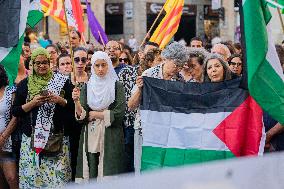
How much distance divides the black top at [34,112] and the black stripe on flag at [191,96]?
2.74 feet

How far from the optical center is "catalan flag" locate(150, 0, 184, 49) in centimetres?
1055

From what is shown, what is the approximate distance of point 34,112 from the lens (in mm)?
6484

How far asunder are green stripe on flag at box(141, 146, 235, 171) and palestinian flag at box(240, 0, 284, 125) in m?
0.64

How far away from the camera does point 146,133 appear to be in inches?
235

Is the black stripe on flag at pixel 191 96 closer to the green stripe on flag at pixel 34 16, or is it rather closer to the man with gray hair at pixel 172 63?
the man with gray hair at pixel 172 63

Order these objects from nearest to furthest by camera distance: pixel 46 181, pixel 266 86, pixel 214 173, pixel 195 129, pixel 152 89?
1. pixel 214 173
2. pixel 266 86
3. pixel 195 129
4. pixel 152 89
5. pixel 46 181

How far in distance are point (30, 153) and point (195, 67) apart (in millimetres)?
1842

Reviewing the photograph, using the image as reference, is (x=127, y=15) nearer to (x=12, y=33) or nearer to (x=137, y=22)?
(x=137, y=22)

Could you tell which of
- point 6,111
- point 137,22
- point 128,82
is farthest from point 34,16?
point 137,22

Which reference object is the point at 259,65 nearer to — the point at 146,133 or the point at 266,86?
the point at 266,86

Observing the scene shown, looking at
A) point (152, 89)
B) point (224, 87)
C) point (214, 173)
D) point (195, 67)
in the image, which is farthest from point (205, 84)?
point (214, 173)

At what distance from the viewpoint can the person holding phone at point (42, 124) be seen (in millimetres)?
6434

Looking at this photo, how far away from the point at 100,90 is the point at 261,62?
6.57ft

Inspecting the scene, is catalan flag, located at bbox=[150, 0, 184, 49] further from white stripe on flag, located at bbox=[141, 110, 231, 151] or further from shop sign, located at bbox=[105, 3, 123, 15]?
shop sign, located at bbox=[105, 3, 123, 15]
